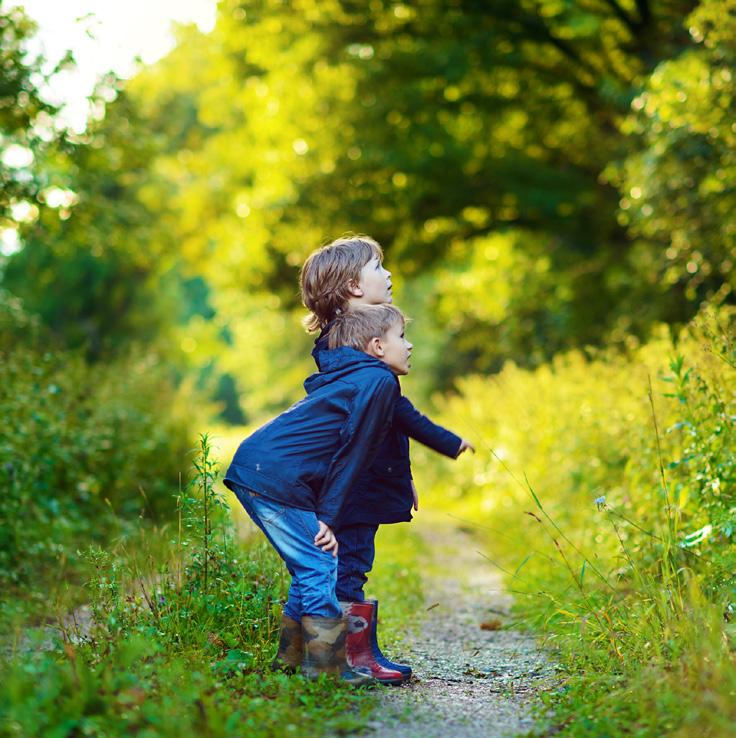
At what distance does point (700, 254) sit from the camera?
8.77m

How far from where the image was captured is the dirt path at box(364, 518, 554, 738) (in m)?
3.60

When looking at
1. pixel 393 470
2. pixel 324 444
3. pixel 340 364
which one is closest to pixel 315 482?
pixel 324 444

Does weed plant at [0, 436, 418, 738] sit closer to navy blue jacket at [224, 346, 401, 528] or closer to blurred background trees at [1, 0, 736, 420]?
navy blue jacket at [224, 346, 401, 528]

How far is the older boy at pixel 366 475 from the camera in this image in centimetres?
425

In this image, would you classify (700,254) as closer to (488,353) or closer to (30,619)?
(30,619)

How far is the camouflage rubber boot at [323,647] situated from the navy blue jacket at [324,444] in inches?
15.8

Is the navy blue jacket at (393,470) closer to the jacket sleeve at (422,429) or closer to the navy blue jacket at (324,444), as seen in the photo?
the jacket sleeve at (422,429)

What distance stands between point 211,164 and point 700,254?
1586 centimetres

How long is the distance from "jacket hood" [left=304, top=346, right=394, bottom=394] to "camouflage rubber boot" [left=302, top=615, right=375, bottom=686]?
99 centimetres

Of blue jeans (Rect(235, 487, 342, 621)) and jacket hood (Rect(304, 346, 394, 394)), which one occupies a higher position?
jacket hood (Rect(304, 346, 394, 394))

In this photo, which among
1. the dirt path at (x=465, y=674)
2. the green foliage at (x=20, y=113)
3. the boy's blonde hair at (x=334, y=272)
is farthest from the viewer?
the green foliage at (x=20, y=113)

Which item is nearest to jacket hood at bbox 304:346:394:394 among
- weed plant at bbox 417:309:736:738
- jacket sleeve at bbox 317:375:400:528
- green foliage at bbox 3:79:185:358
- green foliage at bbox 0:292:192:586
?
jacket sleeve at bbox 317:375:400:528

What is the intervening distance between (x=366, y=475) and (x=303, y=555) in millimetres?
502

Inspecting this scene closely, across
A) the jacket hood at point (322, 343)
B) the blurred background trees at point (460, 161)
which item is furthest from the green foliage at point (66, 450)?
the jacket hood at point (322, 343)
